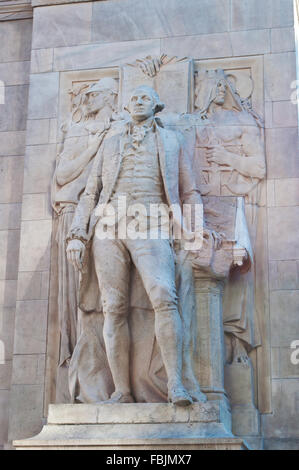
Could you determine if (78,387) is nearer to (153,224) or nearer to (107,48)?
(153,224)

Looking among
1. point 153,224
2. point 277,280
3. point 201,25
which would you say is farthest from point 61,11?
point 277,280

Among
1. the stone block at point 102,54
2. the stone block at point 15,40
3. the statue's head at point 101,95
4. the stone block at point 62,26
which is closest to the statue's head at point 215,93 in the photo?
the stone block at point 102,54

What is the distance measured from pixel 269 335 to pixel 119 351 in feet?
6.37

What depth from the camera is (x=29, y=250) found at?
13.1m

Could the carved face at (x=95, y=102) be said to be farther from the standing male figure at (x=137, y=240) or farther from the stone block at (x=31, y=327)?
the stone block at (x=31, y=327)

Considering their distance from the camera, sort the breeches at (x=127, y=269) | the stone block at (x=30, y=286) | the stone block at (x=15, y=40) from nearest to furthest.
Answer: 1. the breeches at (x=127, y=269)
2. the stone block at (x=30, y=286)
3. the stone block at (x=15, y=40)

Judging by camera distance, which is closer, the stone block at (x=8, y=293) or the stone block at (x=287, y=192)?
the stone block at (x=287, y=192)

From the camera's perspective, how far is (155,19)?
13.7m

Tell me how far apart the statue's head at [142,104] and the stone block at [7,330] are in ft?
10.6

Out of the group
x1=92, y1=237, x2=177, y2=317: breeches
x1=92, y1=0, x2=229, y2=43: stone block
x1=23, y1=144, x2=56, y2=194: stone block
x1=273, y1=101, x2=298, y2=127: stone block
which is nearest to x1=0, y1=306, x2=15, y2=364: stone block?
x1=23, y1=144, x2=56, y2=194: stone block

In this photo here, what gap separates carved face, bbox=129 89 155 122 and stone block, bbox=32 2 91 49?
2064mm

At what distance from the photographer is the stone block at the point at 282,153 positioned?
12617 millimetres

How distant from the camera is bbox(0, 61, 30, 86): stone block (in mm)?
14344

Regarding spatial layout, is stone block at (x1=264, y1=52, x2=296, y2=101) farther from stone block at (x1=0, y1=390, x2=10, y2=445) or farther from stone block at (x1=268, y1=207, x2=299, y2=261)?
stone block at (x1=0, y1=390, x2=10, y2=445)
